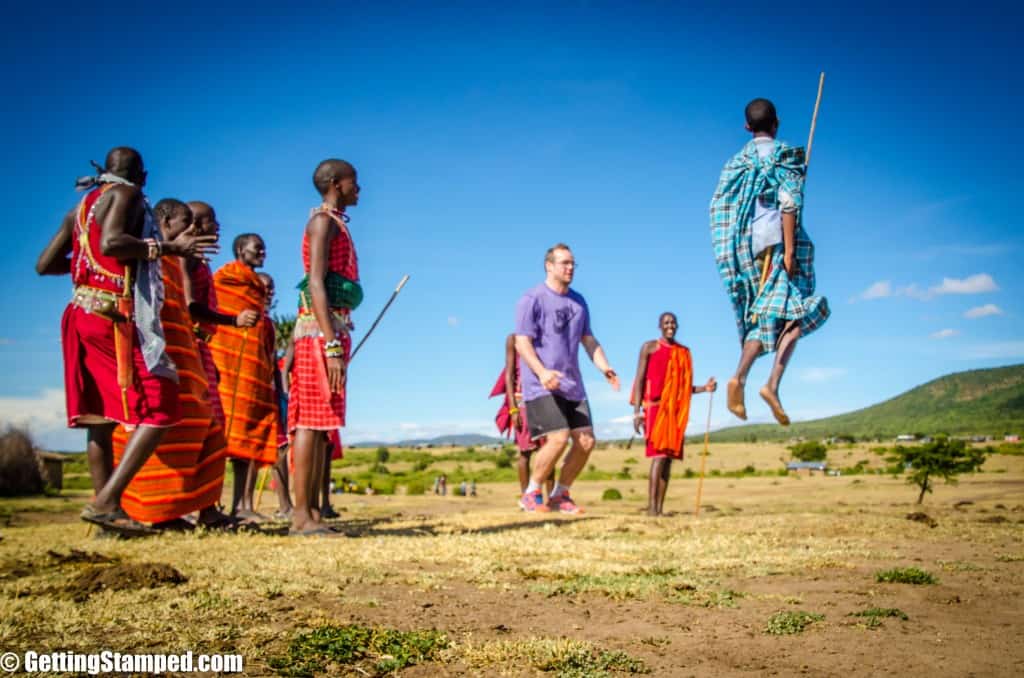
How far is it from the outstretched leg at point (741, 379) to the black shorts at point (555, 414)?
2.11m

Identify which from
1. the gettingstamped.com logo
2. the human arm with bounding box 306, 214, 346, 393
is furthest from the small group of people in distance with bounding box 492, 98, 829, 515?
the gettingstamped.com logo

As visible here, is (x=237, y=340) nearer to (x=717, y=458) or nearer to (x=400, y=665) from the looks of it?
(x=400, y=665)

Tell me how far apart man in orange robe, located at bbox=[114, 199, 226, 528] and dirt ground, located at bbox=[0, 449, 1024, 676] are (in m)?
0.48

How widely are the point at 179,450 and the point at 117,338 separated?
1031 millimetres

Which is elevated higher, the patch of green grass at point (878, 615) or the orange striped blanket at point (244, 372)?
the orange striped blanket at point (244, 372)

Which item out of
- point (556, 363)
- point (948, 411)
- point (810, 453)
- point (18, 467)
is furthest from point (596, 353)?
point (948, 411)

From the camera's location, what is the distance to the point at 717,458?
4728 cm

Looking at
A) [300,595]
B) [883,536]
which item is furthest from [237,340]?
[883,536]

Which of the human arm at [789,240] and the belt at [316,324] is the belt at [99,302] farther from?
the human arm at [789,240]

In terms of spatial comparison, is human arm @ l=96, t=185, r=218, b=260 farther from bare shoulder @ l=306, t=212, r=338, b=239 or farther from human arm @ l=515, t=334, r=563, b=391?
human arm @ l=515, t=334, r=563, b=391

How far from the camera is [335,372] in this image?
6.03 meters

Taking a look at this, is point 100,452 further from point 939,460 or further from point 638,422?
point 939,460

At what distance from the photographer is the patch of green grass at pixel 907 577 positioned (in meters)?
3.79

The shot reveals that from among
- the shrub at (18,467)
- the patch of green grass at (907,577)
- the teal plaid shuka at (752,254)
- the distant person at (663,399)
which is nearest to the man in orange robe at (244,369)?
the distant person at (663,399)
